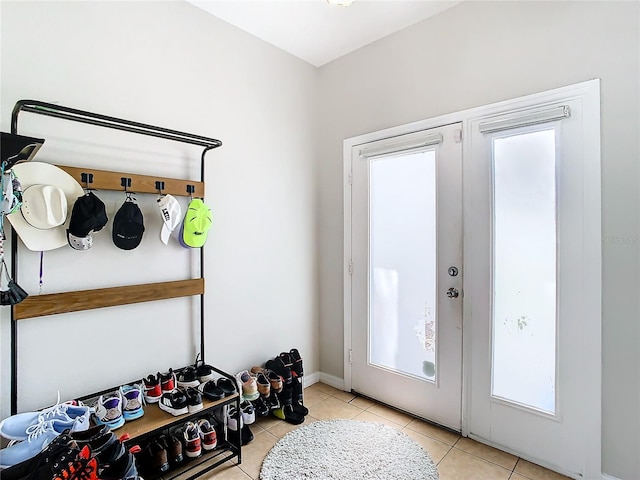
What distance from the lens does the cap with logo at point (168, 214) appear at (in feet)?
6.34

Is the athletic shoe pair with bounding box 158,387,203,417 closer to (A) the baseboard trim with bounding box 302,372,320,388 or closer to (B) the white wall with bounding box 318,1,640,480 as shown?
(A) the baseboard trim with bounding box 302,372,320,388

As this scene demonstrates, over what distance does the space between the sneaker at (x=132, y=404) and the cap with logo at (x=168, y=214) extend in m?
0.81

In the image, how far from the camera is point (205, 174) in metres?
2.28

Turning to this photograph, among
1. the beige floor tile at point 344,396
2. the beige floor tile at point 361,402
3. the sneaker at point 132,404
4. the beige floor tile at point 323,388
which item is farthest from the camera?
the beige floor tile at point 323,388

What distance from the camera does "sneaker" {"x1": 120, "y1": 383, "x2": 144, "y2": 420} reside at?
1.66 meters

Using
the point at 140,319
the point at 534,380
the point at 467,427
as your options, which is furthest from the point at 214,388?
the point at 534,380

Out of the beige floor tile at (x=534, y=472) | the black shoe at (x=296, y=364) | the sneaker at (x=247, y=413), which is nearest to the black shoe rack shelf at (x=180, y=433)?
the sneaker at (x=247, y=413)

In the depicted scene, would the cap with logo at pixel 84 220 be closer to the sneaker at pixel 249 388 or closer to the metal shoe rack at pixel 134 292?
the metal shoe rack at pixel 134 292

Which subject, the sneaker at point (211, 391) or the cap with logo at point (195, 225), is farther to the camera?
the cap with logo at point (195, 225)

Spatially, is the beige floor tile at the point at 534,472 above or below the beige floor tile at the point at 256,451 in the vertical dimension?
above

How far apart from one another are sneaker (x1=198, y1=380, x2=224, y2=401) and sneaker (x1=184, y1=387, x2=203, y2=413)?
0.16 feet

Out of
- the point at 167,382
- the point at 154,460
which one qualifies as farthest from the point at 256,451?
the point at 167,382

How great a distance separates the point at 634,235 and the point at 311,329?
2.28 meters

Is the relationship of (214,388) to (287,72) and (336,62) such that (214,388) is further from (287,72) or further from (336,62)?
(336,62)
